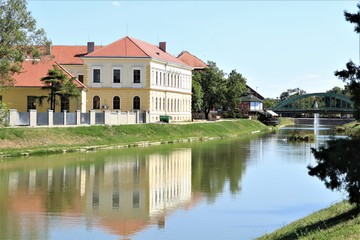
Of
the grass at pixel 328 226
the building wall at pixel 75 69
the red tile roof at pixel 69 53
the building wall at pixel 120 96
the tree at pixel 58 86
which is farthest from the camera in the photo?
the red tile roof at pixel 69 53

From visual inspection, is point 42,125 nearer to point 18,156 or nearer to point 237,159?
point 18,156

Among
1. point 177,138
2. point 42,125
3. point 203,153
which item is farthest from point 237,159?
point 177,138

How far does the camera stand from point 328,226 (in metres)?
15.6

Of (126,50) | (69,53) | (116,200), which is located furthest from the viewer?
(69,53)

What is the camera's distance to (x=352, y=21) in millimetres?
15859

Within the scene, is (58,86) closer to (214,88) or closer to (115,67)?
(115,67)

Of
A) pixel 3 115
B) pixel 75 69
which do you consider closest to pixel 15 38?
pixel 3 115

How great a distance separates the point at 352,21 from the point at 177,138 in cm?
4490

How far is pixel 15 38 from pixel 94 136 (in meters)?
9.22

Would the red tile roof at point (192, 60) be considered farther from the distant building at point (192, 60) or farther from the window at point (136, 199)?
the window at point (136, 199)

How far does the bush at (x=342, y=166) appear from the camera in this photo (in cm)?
1504

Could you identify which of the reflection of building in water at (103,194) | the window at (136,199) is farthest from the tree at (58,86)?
the window at (136,199)

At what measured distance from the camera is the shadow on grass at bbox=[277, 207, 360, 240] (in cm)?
1527

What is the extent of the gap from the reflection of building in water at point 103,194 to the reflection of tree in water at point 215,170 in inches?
24.5
